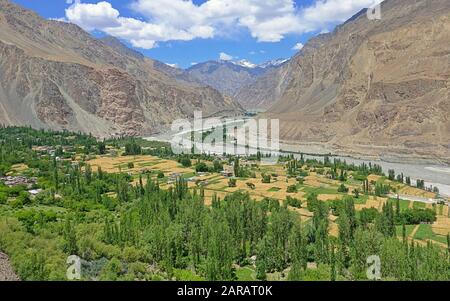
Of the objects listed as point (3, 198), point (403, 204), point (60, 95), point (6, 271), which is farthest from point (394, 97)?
point (6, 271)

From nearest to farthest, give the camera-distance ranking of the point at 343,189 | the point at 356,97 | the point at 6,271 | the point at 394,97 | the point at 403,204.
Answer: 1. the point at 6,271
2. the point at 403,204
3. the point at 343,189
4. the point at 394,97
5. the point at 356,97

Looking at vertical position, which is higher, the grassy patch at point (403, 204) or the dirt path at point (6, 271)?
the dirt path at point (6, 271)

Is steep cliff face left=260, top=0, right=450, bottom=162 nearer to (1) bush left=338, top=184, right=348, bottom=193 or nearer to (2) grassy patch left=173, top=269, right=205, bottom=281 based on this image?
(1) bush left=338, top=184, right=348, bottom=193

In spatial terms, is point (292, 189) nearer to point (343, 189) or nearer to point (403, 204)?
point (343, 189)

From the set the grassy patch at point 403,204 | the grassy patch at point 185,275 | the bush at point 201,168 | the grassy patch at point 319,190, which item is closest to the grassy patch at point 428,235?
the grassy patch at point 403,204

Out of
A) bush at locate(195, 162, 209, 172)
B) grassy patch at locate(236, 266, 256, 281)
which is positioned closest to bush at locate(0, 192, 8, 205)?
grassy patch at locate(236, 266, 256, 281)

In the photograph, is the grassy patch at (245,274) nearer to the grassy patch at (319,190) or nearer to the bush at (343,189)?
the grassy patch at (319,190)
